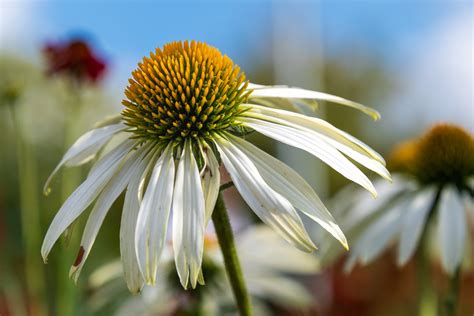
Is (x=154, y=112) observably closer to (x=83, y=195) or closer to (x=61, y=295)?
(x=83, y=195)

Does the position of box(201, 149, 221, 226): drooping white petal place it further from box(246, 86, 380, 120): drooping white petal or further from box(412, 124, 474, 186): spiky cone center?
box(412, 124, 474, 186): spiky cone center

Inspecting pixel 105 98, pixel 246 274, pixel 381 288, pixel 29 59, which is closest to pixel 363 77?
pixel 105 98

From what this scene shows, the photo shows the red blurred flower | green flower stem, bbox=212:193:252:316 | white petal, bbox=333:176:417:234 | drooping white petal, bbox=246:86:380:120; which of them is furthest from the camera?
the red blurred flower

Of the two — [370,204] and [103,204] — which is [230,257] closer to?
[103,204]

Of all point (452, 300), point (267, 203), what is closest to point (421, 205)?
point (452, 300)

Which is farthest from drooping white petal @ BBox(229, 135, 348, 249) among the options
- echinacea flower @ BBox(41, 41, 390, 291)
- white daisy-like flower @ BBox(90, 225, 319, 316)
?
white daisy-like flower @ BBox(90, 225, 319, 316)
